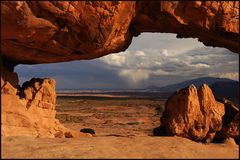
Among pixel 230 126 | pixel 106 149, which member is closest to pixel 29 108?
pixel 106 149

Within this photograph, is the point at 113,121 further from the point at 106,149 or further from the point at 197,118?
the point at 106,149

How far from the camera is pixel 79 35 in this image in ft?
45.7

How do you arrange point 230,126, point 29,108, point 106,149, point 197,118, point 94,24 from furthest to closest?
1. point 230,126
2. point 197,118
3. point 29,108
4. point 94,24
5. point 106,149

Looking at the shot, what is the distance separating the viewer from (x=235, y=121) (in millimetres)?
16672

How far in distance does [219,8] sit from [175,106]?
493cm

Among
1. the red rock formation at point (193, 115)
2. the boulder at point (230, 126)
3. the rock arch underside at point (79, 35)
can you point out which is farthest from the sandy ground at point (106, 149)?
the boulder at point (230, 126)

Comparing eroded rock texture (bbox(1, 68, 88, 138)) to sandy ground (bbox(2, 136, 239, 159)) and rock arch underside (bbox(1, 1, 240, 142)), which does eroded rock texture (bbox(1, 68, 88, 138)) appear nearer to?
rock arch underside (bbox(1, 1, 240, 142))

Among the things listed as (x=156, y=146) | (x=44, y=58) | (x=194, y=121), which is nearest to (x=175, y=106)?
(x=194, y=121)

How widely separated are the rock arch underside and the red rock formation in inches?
1.9

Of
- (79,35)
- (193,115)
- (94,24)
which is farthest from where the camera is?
(193,115)

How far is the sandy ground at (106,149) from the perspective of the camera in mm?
9352

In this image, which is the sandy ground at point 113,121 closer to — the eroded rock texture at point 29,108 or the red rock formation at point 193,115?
the eroded rock texture at point 29,108

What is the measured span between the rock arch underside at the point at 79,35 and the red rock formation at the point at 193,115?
5 cm

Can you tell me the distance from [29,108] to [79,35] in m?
3.82
